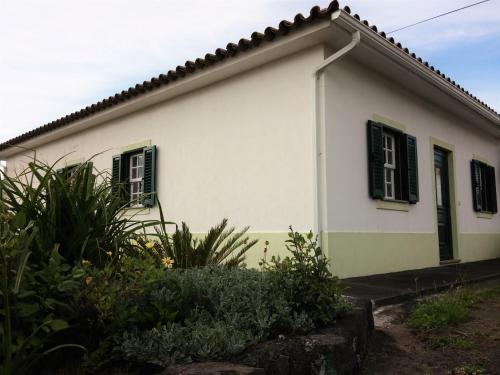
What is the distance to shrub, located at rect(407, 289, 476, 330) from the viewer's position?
12.3ft

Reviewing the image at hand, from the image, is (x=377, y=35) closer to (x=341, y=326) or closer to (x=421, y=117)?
(x=421, y=117)

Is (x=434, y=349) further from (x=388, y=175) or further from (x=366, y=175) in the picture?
(x=388, y=175)

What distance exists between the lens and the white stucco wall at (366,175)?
5949 millimetres

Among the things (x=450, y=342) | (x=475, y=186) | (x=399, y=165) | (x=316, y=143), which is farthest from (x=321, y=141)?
(x=475, y=186)

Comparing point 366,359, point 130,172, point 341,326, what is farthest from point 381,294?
point 130,172

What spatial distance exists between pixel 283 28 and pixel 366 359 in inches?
159

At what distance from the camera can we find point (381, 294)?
4.54 metres

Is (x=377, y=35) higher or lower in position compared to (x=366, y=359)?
higher

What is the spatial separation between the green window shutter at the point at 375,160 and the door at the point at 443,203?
2486 millimetres

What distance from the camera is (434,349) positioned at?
3371 millimetres

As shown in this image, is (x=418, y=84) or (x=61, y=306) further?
(x=418, y=84)

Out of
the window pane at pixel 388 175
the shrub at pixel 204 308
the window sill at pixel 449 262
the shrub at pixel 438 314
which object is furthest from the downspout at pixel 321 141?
the window sill at pixel 449 262

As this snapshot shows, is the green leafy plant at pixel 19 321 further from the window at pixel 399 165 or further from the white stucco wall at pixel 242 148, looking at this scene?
the window at pixel 399 165

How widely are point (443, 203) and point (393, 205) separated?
2725 mm
